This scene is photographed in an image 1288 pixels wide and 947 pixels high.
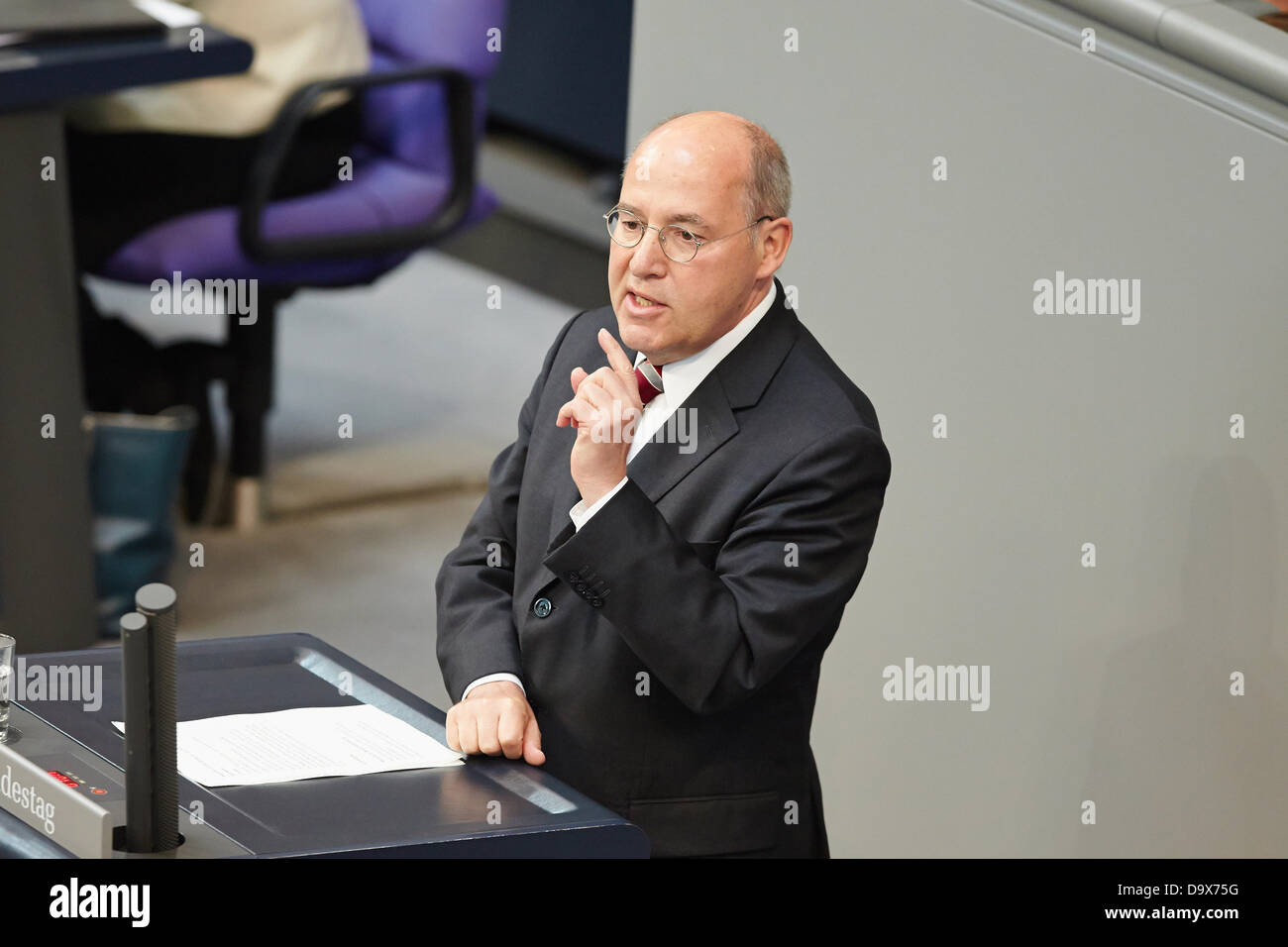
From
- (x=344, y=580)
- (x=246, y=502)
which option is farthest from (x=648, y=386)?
(x=246, y=502)

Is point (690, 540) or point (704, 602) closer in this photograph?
point (704, 602)

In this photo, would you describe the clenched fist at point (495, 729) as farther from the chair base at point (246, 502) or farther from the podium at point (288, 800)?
the chair base at point (246, 502)

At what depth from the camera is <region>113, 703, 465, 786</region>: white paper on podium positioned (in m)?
1.77

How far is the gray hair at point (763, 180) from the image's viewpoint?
1982 millimetres

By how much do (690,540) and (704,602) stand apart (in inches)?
4.9

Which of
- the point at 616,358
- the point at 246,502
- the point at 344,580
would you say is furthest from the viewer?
the point at 246,502

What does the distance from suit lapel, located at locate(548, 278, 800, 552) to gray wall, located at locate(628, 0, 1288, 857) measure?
1.91ft

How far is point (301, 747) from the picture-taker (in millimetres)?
1841

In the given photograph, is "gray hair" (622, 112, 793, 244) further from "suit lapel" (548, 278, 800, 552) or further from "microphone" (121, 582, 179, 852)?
"microphone" (121, 582, 179, 852)

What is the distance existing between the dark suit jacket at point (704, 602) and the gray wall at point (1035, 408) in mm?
554

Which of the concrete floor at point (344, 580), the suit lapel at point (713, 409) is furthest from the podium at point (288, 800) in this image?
the concrete floor at point (344, 580)

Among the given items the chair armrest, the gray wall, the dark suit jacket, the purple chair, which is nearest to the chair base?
the purple chair

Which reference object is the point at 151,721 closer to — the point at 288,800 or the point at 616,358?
the point at 288,800

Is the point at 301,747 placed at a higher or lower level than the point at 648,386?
lower
